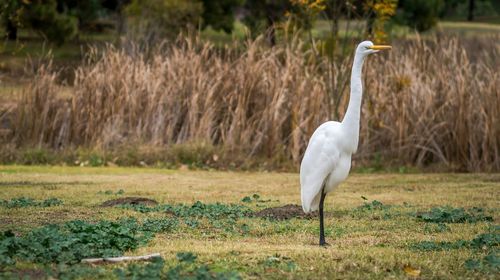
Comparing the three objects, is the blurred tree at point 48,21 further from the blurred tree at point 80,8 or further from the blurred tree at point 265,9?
the blurred tree at point 265,9

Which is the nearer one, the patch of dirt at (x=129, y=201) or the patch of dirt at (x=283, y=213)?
the patch of dirt at (x=283, y=213)

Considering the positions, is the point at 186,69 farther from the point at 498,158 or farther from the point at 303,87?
the point at 498,158

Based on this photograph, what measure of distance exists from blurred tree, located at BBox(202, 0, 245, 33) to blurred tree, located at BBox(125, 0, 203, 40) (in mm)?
→ 998

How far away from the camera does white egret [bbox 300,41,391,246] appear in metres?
8.53

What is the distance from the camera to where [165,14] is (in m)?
27.4

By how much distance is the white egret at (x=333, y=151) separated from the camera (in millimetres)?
8531

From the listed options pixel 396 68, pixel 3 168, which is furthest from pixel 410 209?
pixel 3 168

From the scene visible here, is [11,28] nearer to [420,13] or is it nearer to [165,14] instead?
[165,14]

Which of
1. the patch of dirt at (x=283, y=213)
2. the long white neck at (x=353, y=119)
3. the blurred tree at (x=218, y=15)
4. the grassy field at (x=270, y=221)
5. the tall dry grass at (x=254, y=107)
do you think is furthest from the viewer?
the blurred tree at (x=218, y=15)

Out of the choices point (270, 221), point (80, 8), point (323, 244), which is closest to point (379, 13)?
point (270, 221)

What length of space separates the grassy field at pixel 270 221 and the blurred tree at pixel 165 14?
1238 cm

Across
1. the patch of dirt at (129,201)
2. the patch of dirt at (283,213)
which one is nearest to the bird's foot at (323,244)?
the patch of dirt at (283,213)

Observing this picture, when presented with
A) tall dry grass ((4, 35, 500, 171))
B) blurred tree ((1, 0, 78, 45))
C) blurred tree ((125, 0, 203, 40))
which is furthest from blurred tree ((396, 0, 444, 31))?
tall dry grass ((4, 35, 500, 171))

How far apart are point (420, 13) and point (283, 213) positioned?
1048 inches
